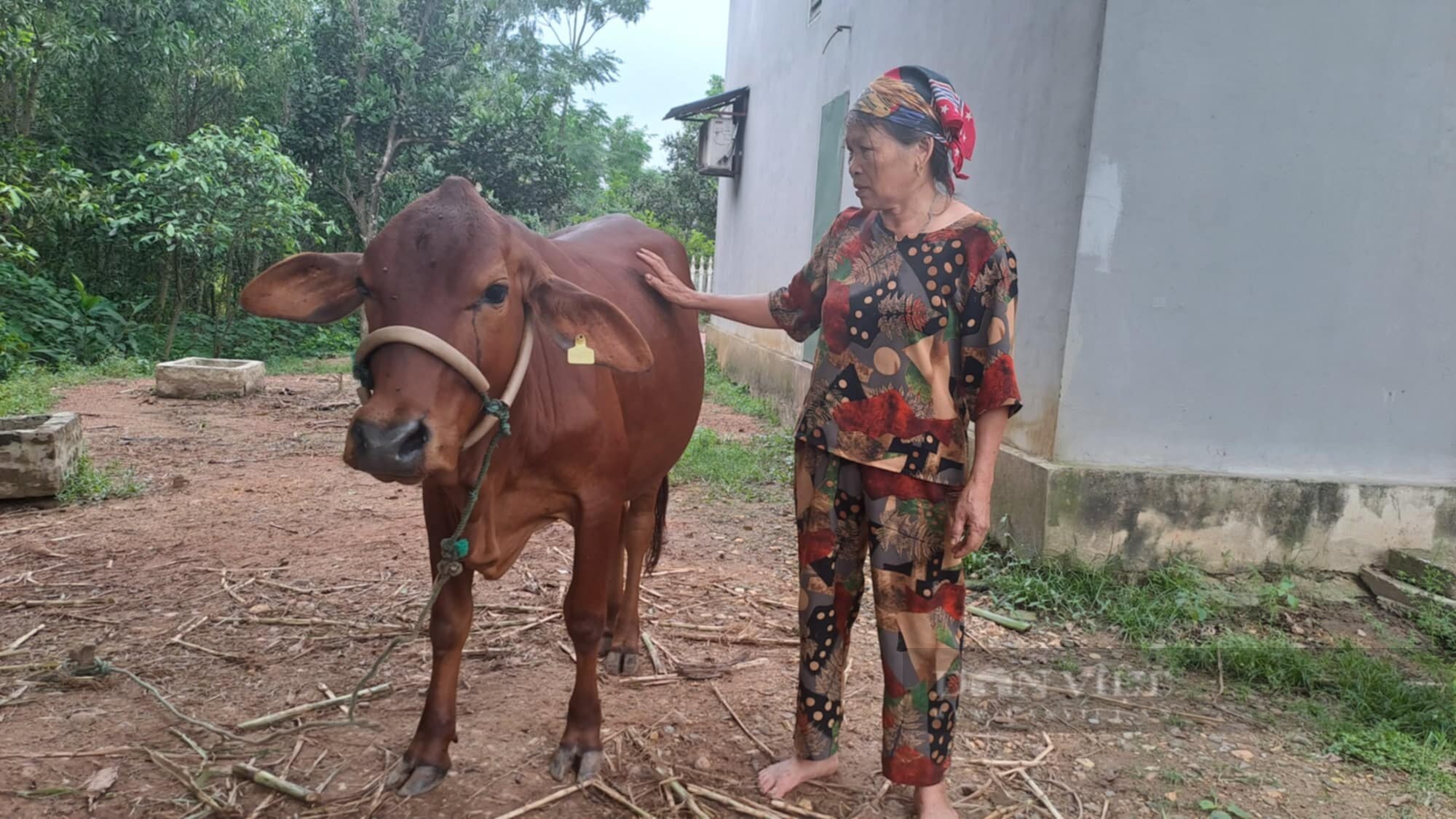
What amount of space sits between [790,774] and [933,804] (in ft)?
1.28

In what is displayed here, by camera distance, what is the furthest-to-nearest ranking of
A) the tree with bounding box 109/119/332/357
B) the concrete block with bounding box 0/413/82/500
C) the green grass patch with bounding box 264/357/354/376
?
the green grass patch with bounding box 264/357/354/376, the tree with bounding box 109/119/332/357, the concrete block with bounding box 0/413/82/500

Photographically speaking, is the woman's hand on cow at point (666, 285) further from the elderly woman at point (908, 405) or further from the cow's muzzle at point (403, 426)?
the cow's muzzle at point (403, 426)

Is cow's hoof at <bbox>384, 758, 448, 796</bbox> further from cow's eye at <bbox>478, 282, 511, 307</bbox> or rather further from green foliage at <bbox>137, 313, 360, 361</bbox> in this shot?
green foliage at <bbox>137, 313, 360, 361</bbox>

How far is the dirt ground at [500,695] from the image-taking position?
236cm

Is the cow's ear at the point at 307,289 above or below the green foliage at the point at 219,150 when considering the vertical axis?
below

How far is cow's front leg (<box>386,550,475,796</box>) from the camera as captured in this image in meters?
2.31

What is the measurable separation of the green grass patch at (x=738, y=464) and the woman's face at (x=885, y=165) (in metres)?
3.57

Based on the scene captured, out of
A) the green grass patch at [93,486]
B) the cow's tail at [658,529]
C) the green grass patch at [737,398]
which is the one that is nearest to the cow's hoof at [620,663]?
the cow's tail at [658,529]

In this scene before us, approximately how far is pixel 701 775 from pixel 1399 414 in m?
3.69

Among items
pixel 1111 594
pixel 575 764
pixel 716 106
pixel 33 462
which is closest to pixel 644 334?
pixel 575 764

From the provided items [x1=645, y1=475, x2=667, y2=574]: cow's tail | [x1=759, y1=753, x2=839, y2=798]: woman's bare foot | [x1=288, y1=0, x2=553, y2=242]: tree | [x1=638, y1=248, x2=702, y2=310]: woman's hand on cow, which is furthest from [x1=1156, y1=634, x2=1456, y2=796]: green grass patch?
[x1=288, y1=0, x2=553, y2=242]: tree

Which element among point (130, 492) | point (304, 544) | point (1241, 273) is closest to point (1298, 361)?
point (1241, 273)

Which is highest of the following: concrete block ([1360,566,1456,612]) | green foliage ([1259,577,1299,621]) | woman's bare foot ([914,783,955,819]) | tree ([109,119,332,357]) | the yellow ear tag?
tree ([109,119,332,357])

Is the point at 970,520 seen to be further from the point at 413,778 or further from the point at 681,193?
the point at 681,193
